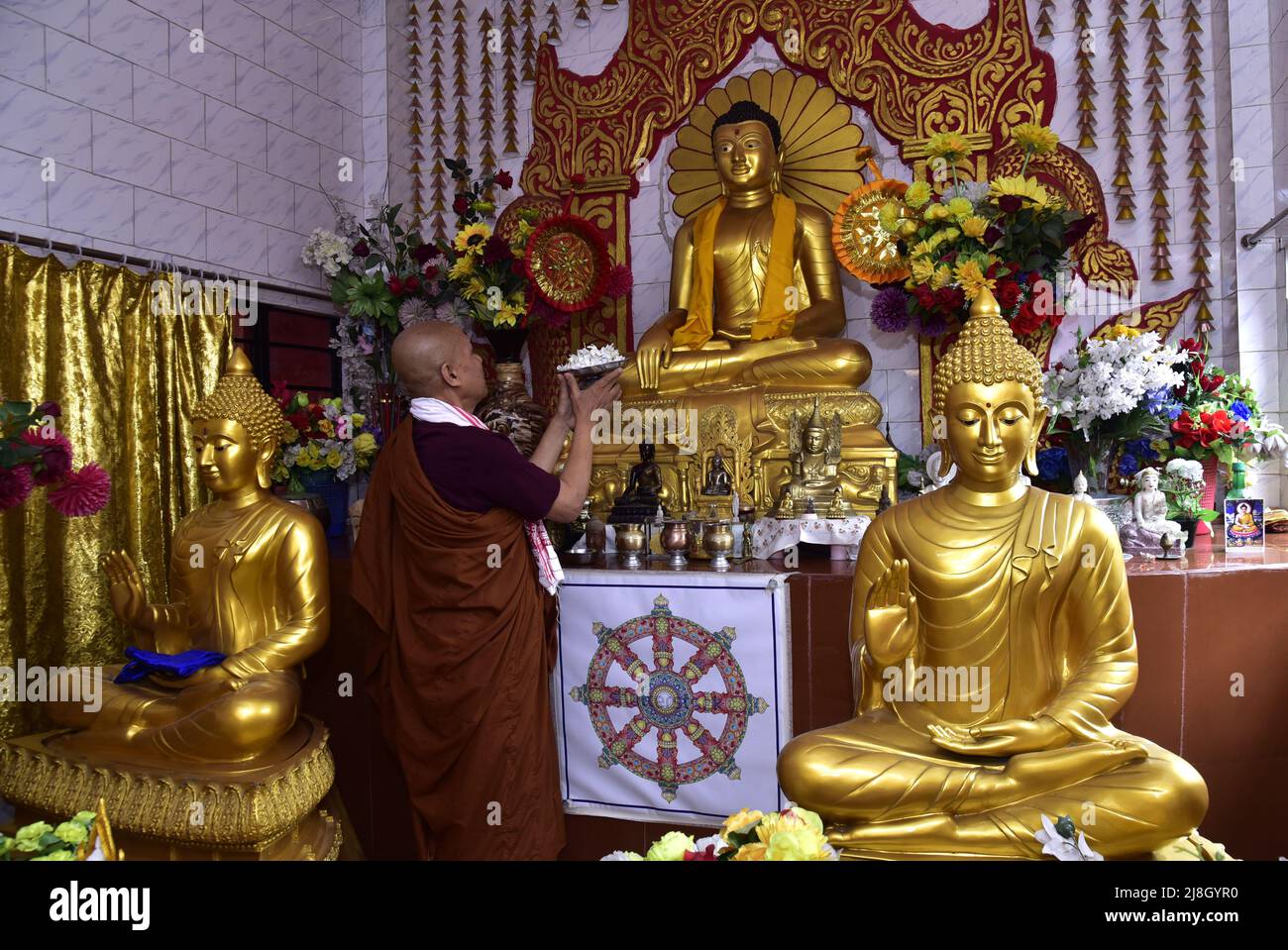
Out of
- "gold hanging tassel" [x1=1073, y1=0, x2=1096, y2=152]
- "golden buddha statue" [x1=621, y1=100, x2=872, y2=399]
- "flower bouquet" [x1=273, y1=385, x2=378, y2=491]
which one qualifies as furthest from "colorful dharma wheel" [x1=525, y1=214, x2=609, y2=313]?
"gold hanging tassel" [x1=1073, y1=0, x2=1096, y2=152]

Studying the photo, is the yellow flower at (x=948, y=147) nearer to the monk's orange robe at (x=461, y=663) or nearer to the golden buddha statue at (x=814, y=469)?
the golden buddha statue at (x=814, y=469)

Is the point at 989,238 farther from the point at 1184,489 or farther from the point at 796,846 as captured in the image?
the point at 796,846

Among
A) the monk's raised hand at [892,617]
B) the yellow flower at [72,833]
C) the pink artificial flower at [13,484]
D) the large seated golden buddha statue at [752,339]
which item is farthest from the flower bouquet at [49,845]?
the large seated golden buddha statue at [752,339]

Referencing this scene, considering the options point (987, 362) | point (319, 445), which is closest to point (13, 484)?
point (319, 445)

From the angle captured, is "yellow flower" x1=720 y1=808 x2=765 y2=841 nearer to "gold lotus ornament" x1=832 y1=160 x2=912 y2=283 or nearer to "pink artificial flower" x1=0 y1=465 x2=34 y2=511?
"pink artificial flower" x1=0 y1=465 x2=34 y2=511

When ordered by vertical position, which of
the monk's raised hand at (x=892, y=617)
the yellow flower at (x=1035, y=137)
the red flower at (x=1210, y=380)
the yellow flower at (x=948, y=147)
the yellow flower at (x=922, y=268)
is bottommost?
the monk's raised hand at (x=892, y=617)

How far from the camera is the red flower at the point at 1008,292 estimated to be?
12.5 feet

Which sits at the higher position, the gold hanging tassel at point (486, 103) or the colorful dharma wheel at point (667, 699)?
the gold hanging tassel at point (486, 103)

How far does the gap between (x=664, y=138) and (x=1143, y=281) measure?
2516 millimetres

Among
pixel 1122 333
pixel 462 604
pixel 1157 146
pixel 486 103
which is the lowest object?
pixel 462 604

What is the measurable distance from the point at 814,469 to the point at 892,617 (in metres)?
1.59

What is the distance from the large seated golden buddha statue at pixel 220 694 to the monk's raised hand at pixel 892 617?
5.66ft

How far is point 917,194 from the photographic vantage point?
3.91 metres

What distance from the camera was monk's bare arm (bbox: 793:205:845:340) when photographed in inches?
183
